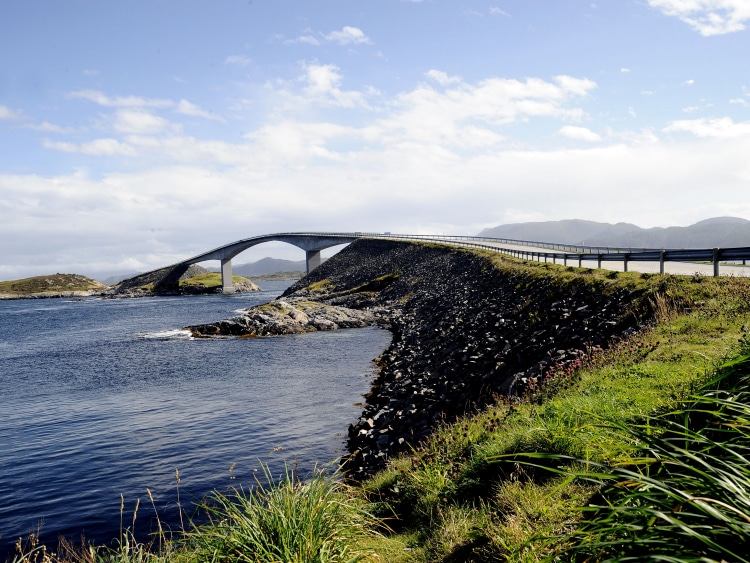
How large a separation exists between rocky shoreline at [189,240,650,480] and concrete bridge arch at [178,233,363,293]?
7359cm

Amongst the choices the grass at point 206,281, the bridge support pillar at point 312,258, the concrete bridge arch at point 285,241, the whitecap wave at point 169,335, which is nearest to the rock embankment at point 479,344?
the whitecap wave at point 169,335

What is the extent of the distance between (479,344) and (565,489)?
16302mm

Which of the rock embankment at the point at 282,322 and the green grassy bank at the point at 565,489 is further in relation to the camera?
the rock embankment at the point at 282,322

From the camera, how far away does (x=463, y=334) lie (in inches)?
1009

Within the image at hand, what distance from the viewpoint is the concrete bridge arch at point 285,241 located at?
12638 centimetres

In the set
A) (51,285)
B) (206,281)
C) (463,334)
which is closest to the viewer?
(463,334)

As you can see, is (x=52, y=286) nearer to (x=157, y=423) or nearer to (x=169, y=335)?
(x=169, y=335)

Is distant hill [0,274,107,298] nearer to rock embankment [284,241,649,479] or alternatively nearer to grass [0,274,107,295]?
grass [0,274,107,295]

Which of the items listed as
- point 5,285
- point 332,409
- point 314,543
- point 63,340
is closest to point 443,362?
point 332,409

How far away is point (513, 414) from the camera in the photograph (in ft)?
28.5

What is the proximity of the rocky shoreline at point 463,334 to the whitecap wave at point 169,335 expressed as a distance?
106 cm

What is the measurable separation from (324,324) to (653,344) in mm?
38107

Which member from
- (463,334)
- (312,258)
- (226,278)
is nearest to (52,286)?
(226,278)

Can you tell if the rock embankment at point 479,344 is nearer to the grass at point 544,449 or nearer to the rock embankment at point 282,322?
the grass at point 544,449
